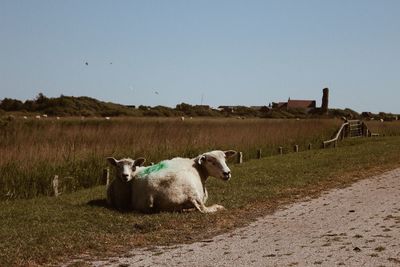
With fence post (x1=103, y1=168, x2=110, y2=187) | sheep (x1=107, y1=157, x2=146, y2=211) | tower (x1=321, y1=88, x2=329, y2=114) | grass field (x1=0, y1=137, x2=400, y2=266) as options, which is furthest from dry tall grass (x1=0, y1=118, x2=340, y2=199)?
tower (x1=321, y1=88, x2=329, y2=114)

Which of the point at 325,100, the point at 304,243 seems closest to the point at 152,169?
the point at 304,243

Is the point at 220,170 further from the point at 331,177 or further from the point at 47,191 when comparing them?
the point at 331,177

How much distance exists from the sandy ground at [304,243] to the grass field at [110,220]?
458 millimetres

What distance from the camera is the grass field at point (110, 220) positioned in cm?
772

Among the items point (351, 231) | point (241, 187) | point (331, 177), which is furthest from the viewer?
point (331, 177)

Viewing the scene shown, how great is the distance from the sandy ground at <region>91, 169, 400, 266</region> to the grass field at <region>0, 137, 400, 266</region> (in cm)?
46

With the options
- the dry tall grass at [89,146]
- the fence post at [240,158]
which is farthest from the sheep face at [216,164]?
the fence post at [240,158]

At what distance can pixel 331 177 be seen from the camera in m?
15.9

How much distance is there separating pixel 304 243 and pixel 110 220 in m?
3.22

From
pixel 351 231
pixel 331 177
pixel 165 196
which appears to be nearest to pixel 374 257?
pixel 351 231

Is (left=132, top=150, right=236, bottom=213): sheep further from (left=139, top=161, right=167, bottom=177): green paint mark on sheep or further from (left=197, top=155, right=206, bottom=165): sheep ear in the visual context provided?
(left=197, top=155, right=206, bottom=165): sheep ear

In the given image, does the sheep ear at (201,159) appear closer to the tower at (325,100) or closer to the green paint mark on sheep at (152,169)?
the green paint mark on sheep at (152,169)

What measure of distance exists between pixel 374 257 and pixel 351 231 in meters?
1.70

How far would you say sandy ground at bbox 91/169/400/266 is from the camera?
23.0 ft
